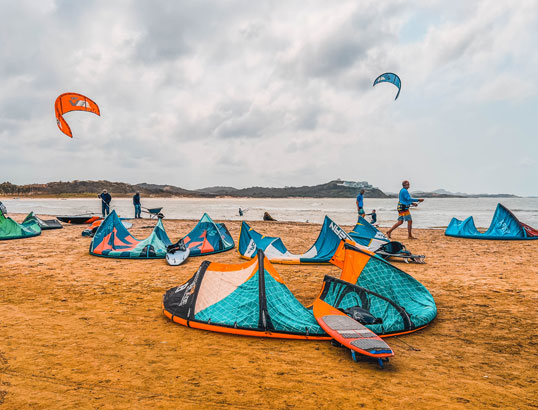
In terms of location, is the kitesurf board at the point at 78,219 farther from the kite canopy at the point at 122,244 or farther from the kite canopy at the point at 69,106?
the kite canopy at the point at 122,244

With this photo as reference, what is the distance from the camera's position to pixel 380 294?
476 centimetres

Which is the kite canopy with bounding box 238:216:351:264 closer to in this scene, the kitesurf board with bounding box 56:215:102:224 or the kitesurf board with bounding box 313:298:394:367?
the kitesurf board with bounding box 313:298:394:367

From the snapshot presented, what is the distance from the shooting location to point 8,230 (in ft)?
40.6

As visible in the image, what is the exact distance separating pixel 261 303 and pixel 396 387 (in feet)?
5.70

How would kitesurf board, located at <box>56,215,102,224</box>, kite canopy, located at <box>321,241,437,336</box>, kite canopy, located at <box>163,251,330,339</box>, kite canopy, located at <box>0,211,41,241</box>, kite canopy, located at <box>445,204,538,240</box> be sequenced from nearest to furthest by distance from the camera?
kite canopy, located at <box>163,251,330,339</box> → kite canopy, located at <box>321,241,437,336</box> → kite canopy, located at <box>0,211,41,241</box> → kite canopy, located at <box>445,204,538,240</box> → kitesurf board, located at <box>56,215,102,224</box>

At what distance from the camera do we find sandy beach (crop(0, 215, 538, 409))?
271 cm

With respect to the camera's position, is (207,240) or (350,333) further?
(207,240)

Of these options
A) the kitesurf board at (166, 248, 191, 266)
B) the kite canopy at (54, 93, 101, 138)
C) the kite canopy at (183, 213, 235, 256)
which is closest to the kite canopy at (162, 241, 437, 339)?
the kitesurf board at (166, 248, 191, 266)

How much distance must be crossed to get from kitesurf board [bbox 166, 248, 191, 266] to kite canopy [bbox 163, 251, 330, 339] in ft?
11.8

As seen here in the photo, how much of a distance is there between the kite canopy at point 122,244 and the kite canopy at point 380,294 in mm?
5646

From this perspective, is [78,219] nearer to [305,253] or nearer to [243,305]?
[305,253]

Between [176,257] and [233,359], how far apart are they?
5.41 m

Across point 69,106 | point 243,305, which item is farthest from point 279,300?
point 69,106

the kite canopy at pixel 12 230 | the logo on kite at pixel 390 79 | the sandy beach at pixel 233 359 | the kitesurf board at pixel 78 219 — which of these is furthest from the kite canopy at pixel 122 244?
the logo on kite at pixel 390 79
